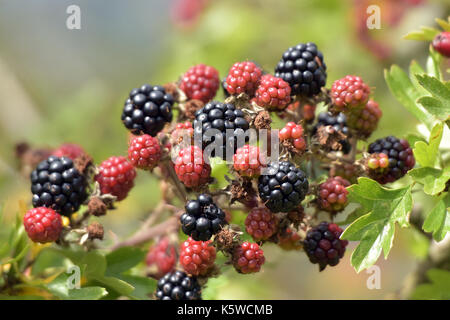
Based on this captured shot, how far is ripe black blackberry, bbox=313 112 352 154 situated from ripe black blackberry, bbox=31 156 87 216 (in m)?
1.33

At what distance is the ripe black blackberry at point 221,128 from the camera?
2539 millimetres

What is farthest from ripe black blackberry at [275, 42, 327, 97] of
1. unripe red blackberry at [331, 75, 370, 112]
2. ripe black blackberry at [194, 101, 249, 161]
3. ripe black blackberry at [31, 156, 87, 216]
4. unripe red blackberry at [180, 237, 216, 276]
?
ripe black blackberry at [31, 156, 87, 216]

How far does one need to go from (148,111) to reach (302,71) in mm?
846

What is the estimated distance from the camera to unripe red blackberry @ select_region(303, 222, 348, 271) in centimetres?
271

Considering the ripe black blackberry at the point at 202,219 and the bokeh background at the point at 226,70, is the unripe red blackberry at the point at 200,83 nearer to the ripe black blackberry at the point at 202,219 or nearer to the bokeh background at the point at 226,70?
the ripe black blackberry at the point at 202,219

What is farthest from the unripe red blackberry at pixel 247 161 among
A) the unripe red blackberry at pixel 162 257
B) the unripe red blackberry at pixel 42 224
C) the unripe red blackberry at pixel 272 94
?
the unripe red blackberry at pixel 42 224

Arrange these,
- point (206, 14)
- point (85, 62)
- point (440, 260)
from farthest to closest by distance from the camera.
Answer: point (85, 62) → point (206, 14) → point (440, 260)

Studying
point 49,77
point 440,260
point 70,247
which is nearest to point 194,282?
point 70,247

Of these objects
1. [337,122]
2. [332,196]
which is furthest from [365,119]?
[332,196]

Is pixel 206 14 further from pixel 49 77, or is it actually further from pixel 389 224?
pixel 389 224

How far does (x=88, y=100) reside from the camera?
286 inches

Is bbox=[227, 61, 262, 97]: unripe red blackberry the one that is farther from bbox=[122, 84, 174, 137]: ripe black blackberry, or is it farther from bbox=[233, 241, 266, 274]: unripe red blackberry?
bbox=[233, 241, 266, 274]: unripe red blackberry

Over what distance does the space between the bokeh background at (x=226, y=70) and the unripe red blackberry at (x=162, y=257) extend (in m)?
1.19

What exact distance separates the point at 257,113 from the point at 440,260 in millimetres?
1749
